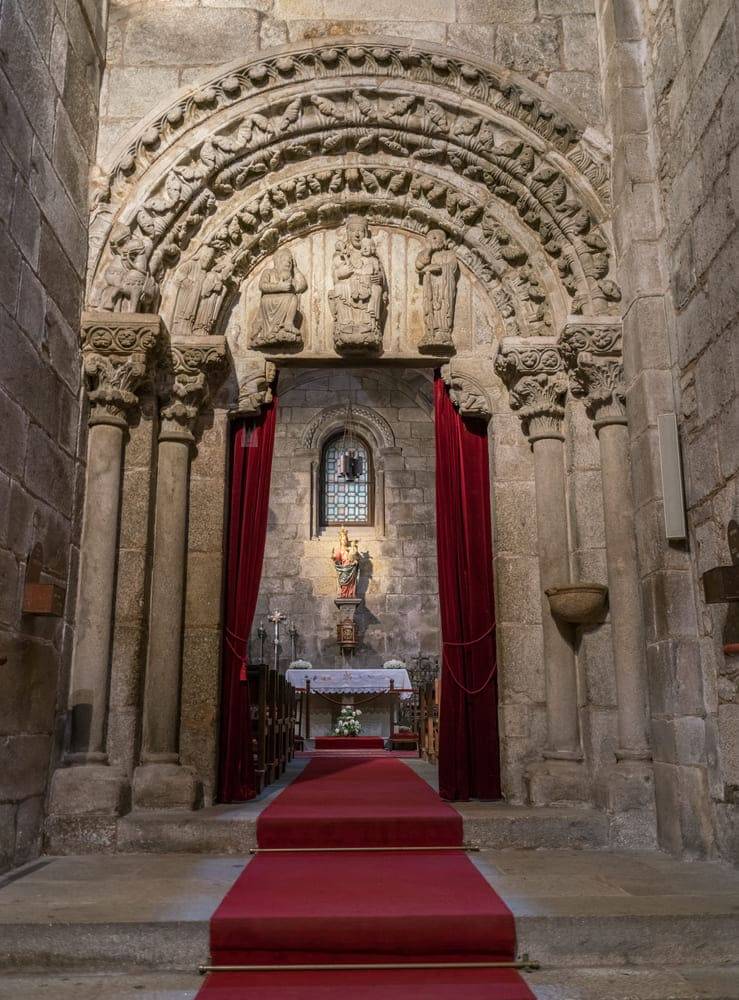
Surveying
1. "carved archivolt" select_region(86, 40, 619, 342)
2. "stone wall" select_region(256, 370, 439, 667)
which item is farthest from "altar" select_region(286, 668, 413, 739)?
"carved archivolt" select_region(86, 40, 619, 342)

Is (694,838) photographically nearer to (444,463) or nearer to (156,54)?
(444,463)

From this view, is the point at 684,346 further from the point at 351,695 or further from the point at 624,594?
the point at 351,695

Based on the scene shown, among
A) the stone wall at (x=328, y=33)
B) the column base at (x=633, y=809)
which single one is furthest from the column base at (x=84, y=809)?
the stone wall at (x=328, y=33)

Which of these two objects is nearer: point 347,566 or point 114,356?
point 114,356

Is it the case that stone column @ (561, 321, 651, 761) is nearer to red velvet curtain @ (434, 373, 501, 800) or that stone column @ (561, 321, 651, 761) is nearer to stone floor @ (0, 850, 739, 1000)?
red velvet curtain @ (434, 373, 501, 800)

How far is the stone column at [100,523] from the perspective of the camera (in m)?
4.74

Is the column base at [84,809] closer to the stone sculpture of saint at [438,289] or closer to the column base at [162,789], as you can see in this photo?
the column base at [162,789]

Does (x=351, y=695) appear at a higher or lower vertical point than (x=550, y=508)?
lower

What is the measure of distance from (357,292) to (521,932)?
3.98 metres

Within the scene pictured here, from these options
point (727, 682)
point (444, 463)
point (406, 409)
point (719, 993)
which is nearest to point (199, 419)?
point (444, 463)

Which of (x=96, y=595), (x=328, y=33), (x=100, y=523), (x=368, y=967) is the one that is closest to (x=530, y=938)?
(x=368, y=967)

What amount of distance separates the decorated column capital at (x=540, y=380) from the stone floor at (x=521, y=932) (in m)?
2.65

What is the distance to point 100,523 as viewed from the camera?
5027 mm

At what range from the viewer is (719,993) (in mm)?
2783
